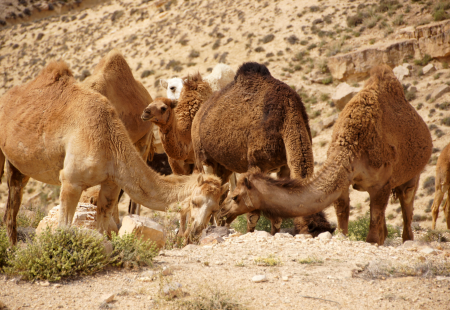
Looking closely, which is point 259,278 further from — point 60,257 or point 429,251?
point 429,251

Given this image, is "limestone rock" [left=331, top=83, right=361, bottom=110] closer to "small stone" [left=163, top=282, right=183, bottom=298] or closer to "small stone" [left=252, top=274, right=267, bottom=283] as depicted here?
"small stone" [left=252, top=274, right=267, bottom=283]

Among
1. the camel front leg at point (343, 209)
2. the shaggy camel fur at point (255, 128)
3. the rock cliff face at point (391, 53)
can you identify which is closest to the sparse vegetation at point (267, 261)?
the shaggy camel fur at point (255, 128)

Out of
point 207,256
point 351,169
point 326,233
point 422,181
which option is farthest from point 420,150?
point 422,181

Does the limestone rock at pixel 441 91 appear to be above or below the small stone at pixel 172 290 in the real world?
below

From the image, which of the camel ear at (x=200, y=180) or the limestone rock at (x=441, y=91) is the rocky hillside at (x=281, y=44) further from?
the camel ear at (x=200, y=180)

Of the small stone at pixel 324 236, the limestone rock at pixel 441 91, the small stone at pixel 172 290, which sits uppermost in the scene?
the small stone at pixel 172 290

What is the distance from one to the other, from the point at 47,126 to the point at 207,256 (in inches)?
115

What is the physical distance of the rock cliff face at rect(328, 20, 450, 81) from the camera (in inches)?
927

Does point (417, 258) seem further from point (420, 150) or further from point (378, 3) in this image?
point (378, 3)

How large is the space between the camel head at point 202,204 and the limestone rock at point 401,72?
782 inches

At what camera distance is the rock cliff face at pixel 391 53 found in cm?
2355

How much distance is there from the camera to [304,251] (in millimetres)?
5590

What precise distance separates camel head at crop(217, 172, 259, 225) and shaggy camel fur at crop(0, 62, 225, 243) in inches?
11.0

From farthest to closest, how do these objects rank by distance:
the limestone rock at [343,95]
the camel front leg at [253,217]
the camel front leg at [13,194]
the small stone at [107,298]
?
1. the limestone rock at [343,95]
2. the camel front leg at [13,194]
3. the camel front leg at [253,217]
4. the small stone at [107,298]
